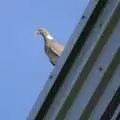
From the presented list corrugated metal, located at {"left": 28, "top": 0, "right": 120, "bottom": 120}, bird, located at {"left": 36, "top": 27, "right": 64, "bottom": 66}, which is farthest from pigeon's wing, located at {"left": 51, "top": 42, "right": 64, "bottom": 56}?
corrugated metal, located at {"left": 28, "top": 0, "right": 120, "bottom": 120}

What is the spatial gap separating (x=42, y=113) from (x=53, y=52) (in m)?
6.38

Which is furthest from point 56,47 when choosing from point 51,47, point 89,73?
point 89,73

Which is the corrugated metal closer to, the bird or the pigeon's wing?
the bird

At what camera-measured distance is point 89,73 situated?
237 cm

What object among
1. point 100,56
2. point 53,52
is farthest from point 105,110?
point 53,52

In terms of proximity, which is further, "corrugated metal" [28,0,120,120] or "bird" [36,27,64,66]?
"bird" [36,27,64,66]

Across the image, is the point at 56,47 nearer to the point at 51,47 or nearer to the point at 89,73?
the point at 51,47

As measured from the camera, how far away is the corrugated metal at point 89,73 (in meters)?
2.26

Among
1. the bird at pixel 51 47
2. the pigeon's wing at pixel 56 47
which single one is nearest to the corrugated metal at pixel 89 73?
the bird at pixel 51 47

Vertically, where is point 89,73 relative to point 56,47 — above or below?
below

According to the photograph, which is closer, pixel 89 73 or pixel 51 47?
pixel 89 73

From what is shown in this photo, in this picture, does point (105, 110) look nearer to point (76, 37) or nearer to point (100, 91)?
point (100, 91)

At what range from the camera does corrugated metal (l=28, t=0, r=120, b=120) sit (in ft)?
7.42

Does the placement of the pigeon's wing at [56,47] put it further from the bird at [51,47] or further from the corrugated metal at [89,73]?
the corrugated metal at [89,73]
